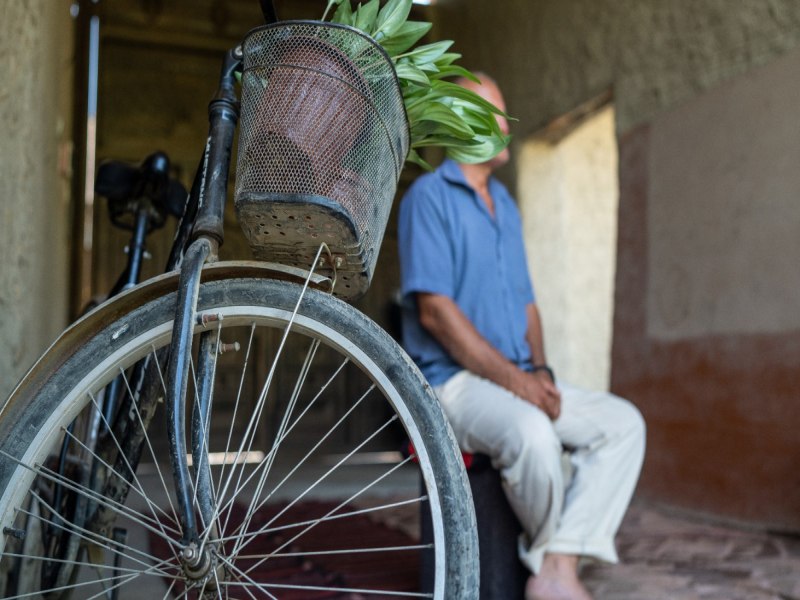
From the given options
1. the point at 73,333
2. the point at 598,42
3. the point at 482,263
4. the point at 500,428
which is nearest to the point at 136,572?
the point at 73,333

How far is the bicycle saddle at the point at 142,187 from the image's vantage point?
5.83 ft

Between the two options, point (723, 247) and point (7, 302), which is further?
point (723, 247)

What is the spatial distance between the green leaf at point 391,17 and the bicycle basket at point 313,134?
0.12 meters

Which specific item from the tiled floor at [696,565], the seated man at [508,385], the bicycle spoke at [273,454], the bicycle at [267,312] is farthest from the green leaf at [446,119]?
the tiled floor at [696,565]

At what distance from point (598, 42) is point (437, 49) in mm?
3314

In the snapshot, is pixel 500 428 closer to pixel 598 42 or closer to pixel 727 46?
pixel 727 46

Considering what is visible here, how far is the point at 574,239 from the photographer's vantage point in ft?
16.4

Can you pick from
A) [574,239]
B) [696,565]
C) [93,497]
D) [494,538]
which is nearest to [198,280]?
[93,497]

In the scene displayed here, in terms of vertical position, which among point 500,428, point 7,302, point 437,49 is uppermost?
point 437,49

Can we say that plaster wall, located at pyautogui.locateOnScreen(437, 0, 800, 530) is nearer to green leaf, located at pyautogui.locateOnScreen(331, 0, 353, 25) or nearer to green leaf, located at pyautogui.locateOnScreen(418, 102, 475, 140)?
green leaf, located at pyautogui.locateOnScreen(418, 102, 475, 140)

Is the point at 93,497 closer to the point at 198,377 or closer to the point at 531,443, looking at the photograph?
the point at 198,377

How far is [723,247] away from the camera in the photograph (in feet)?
10.6

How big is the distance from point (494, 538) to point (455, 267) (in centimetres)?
67

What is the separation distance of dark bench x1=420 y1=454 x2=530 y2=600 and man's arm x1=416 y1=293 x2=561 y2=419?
0.63ft
